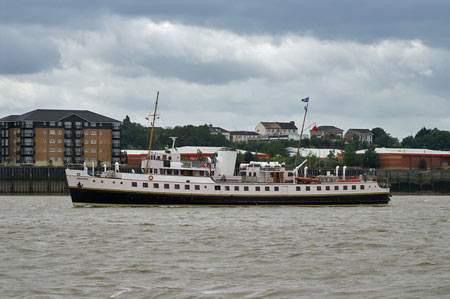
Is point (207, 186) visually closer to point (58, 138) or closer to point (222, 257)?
point (222, 257)

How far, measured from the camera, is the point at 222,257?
31.8 meters

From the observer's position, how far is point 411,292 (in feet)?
78.0

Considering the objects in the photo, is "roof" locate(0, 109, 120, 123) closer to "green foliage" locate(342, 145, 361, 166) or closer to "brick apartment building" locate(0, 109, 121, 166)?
"brick apartment building" locate(0, 109, 121, 166)

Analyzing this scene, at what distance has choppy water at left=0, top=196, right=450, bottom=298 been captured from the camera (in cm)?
2438

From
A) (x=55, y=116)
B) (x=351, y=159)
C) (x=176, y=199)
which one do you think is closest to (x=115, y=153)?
(x=55, y=116)

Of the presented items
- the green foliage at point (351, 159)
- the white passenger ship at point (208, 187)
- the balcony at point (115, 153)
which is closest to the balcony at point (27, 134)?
the balcony at point (115, 153)

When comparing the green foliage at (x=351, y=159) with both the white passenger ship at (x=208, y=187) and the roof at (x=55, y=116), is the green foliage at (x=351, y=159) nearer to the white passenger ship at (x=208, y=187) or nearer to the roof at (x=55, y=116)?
the roof at (x=55, y=116)

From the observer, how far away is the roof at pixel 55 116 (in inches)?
5640

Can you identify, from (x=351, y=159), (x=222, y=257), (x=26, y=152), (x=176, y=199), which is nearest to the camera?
(x=222, y=257)

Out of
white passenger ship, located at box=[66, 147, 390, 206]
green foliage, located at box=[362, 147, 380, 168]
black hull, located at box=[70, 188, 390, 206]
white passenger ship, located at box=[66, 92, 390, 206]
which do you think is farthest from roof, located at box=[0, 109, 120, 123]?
black hull, located at box=[70, 188, 390, 206]

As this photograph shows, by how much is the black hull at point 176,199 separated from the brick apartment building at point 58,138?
7703 cm

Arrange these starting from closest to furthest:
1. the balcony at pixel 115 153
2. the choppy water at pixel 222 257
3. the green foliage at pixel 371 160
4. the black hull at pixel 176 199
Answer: the choppy water at pixel 222 257, the black hull at pixel 176 199, the balcony at pixel 115 153, the green foliage at pixel 371 160

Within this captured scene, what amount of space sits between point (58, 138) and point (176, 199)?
8369 centimetres

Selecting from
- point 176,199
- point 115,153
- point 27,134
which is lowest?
point 176,199
